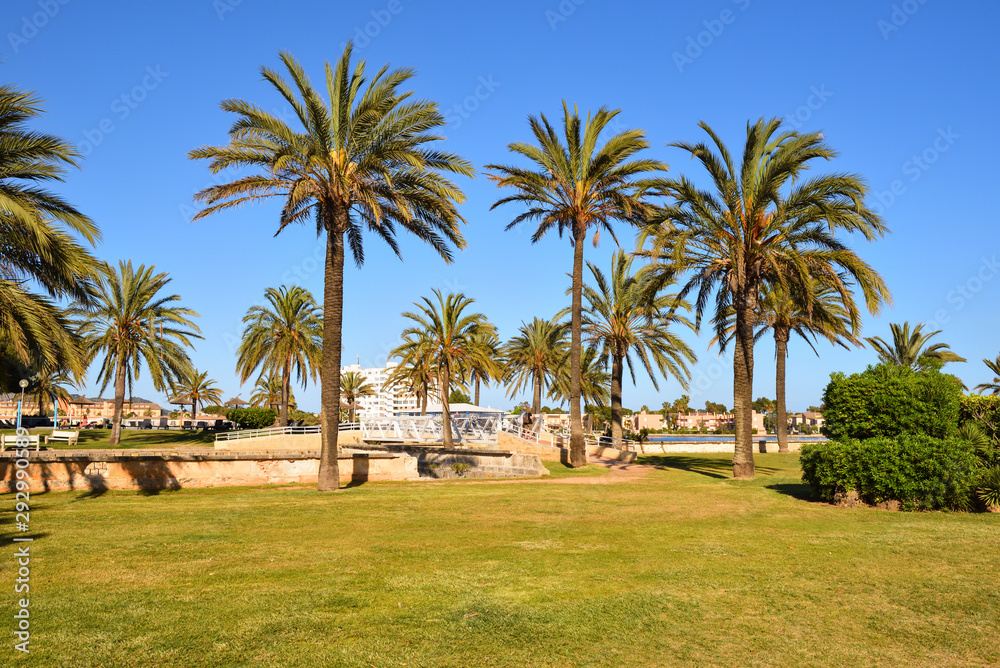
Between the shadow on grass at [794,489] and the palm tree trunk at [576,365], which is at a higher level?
the palm tree trunk at [576,365]

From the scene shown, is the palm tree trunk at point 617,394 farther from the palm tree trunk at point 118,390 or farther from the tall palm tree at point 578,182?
the palm tree trunk at point 118,390

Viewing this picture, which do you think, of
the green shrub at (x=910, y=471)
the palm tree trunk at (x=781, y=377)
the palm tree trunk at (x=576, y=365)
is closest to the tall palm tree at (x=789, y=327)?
the palm tree trunk at (x=781, y=377)

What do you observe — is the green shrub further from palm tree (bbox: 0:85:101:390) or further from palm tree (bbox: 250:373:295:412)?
palm tree (bbox: 250:373:295:412)

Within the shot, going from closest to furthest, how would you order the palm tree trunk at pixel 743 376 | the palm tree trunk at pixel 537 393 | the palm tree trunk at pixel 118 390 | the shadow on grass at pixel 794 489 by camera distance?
1. the shadow on grass at pixel 794 489
2. the palm tree trunk at pixel 743 376
3. the palm tree trunk at pixel 118 390
4. the palm tree trunk at pixel 537 393

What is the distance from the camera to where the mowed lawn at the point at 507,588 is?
5070 mm

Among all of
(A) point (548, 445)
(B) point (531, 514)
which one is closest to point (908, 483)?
(B) point (531, 514)

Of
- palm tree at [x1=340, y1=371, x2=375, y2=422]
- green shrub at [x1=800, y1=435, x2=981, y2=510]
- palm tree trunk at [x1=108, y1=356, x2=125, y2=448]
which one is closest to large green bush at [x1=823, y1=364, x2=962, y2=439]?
green shrub at [x1=800, y1=435, x2=981, y2=510]

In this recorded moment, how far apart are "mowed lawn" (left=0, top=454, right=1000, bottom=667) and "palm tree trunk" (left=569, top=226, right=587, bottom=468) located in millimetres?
12418

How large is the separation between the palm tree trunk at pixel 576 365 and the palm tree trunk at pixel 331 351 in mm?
10111

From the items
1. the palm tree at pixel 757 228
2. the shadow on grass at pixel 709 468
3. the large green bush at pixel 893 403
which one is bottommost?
the shadow on grass at pixel 709 468

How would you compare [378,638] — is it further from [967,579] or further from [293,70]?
[293,70]

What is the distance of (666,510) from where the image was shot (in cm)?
1280

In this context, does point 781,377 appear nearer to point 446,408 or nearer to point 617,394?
point 617,394

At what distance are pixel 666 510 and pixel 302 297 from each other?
32871 millimetres
